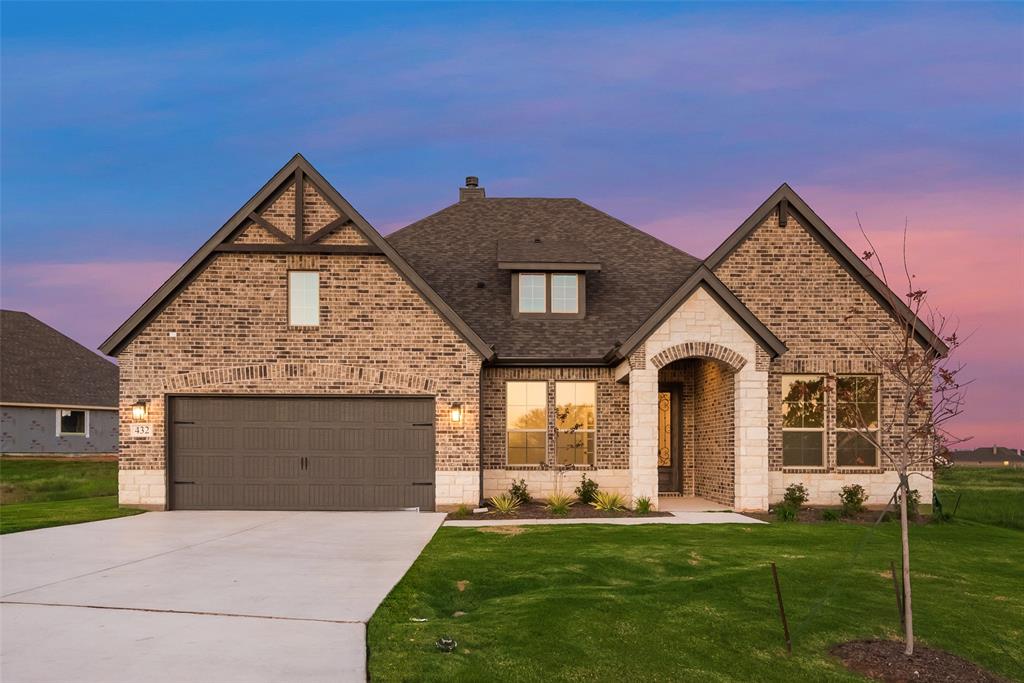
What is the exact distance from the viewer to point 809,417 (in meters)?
20.1

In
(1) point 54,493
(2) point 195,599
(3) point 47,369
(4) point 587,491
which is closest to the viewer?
(2) point 195,599

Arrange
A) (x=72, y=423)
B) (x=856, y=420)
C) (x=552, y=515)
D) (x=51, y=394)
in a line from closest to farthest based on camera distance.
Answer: (x=552, y=515) → (x=856, y=420) → (x=51, y=394) → (x=72, y=423)

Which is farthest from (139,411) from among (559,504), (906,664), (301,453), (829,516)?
(906,664)

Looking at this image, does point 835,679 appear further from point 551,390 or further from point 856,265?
point 856,265

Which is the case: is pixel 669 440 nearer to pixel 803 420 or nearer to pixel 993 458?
pixel 803 420

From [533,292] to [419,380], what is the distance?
4.24 metres

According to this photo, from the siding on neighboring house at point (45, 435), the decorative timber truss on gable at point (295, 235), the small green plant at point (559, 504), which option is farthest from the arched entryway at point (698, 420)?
the siding on neighboring house at point (45, 435)

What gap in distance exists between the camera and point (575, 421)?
20391 mm

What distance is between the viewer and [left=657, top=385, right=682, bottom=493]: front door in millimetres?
22328

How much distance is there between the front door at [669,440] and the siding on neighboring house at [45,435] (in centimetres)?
2981

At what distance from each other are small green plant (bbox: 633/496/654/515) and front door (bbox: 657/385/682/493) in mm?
4267

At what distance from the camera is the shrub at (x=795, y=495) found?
62.8ft

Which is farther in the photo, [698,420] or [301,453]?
[698,420]

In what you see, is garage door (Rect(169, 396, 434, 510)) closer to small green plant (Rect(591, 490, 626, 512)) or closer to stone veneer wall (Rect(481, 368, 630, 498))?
stone veneer wall (Rect(481, 368, 630, 498))
